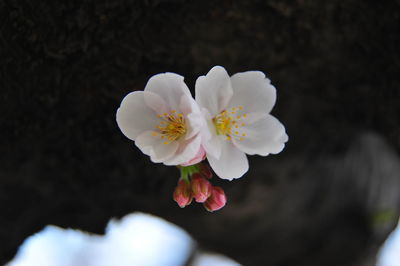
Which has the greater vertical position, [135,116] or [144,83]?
[144,83]

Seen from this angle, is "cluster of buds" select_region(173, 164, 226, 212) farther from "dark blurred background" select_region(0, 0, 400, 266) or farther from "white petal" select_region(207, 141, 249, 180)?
"dark blurred background" select_region(0, 0, 400, 266)

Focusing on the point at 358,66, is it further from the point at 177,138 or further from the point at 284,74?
the point at 177,138

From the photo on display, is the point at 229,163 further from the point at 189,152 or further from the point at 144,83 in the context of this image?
the point at 144,83

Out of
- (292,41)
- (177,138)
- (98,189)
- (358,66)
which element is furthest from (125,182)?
(358,66)

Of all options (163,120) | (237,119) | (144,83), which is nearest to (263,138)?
(237,119)

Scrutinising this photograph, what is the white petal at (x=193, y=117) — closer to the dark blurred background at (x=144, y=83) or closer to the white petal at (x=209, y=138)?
the white petal at (x=209, y=138)
